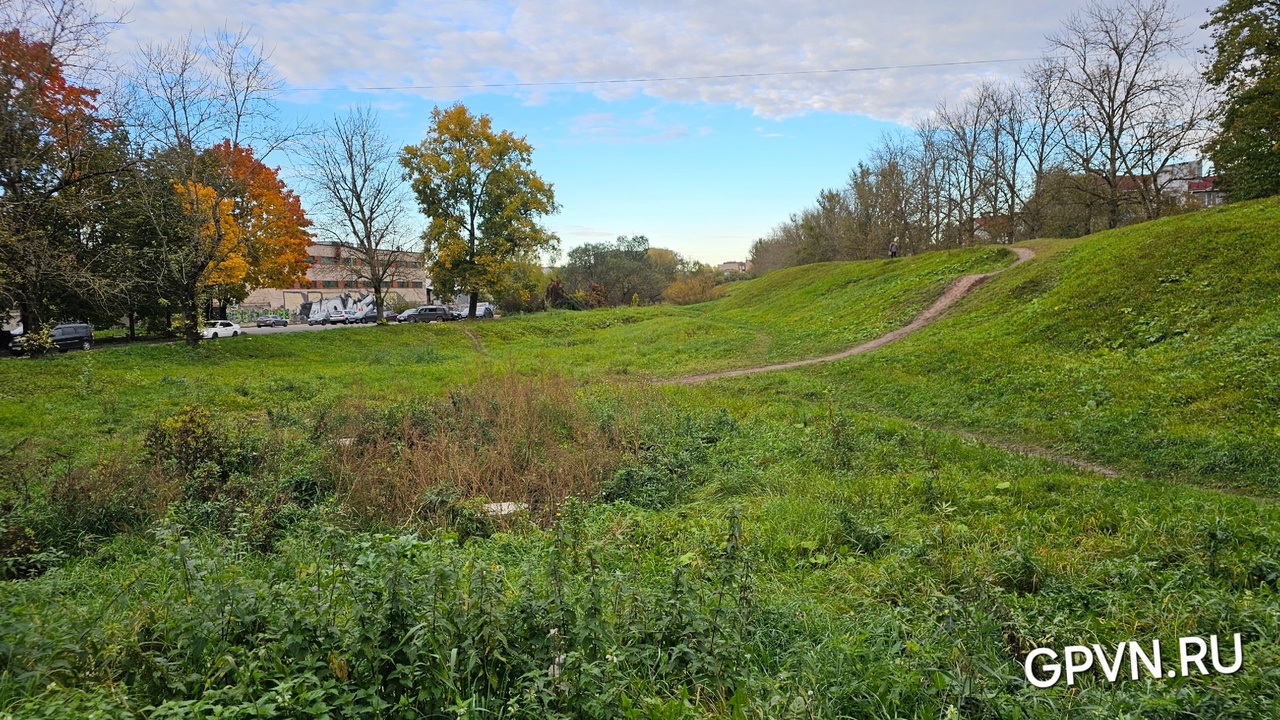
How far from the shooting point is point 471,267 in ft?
116

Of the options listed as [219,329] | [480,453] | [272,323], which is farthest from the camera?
[272,323]

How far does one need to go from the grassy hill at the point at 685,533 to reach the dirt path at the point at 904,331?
220 centimetres

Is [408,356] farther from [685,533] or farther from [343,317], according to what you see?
[343,317]

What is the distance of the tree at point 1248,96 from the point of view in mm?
22656

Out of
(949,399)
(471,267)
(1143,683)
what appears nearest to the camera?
(1143,683)

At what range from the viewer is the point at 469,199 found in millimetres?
35625

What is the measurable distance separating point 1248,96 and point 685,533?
103 feet

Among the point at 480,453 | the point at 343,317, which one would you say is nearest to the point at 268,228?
the point at 343,317

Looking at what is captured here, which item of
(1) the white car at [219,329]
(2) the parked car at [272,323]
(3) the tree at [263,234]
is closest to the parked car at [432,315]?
(3) the tree at [263,234]

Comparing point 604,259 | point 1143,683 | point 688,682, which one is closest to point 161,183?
point 688,682

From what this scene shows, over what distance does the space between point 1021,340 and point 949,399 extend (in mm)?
4028

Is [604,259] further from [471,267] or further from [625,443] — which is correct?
[625,443]

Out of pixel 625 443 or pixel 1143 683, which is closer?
pixel 1143 683

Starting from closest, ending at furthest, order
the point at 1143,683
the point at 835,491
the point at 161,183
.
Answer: the point at 1143,683 → the point at 835,491 → the point at 161,183
